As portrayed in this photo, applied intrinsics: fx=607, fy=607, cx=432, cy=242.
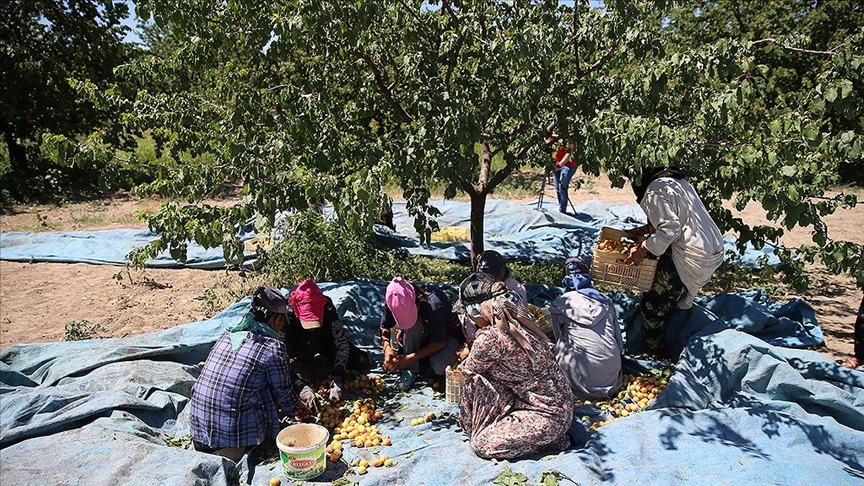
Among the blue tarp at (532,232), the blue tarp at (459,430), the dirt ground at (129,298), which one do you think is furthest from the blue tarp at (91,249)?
the blue tarp at (459,430)

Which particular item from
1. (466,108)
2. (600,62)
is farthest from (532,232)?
(466,108)

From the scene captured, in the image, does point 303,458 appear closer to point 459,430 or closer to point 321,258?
point 459,430

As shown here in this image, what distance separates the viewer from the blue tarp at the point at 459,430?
10.9 feet

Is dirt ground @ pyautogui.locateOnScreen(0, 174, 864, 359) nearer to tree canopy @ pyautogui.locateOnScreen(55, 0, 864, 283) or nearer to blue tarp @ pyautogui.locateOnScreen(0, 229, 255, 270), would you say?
blue tarp @ pyautogui.locateOnScreen(0, 229, 255, 270)

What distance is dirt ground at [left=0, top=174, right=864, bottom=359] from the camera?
6391 mm

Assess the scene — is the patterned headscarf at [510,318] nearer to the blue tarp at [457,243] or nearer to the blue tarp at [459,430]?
the blue tarp at [459,430]

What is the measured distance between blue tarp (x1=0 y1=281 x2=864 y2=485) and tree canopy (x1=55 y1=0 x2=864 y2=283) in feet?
3.09

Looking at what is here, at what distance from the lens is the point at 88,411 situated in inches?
157

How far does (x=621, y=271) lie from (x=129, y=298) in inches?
224

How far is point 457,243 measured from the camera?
897 centimetres

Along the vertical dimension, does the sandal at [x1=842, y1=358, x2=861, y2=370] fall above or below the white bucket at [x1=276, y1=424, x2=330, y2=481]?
above

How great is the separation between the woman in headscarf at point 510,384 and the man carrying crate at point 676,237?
1.44 meters

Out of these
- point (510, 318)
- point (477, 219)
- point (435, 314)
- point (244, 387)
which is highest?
point (477, 219)

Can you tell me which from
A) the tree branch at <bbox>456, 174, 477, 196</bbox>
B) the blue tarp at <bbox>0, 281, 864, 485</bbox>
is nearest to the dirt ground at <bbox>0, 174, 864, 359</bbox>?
the blue tarp at <bbox>0, 281, 864, 485</bbox>
